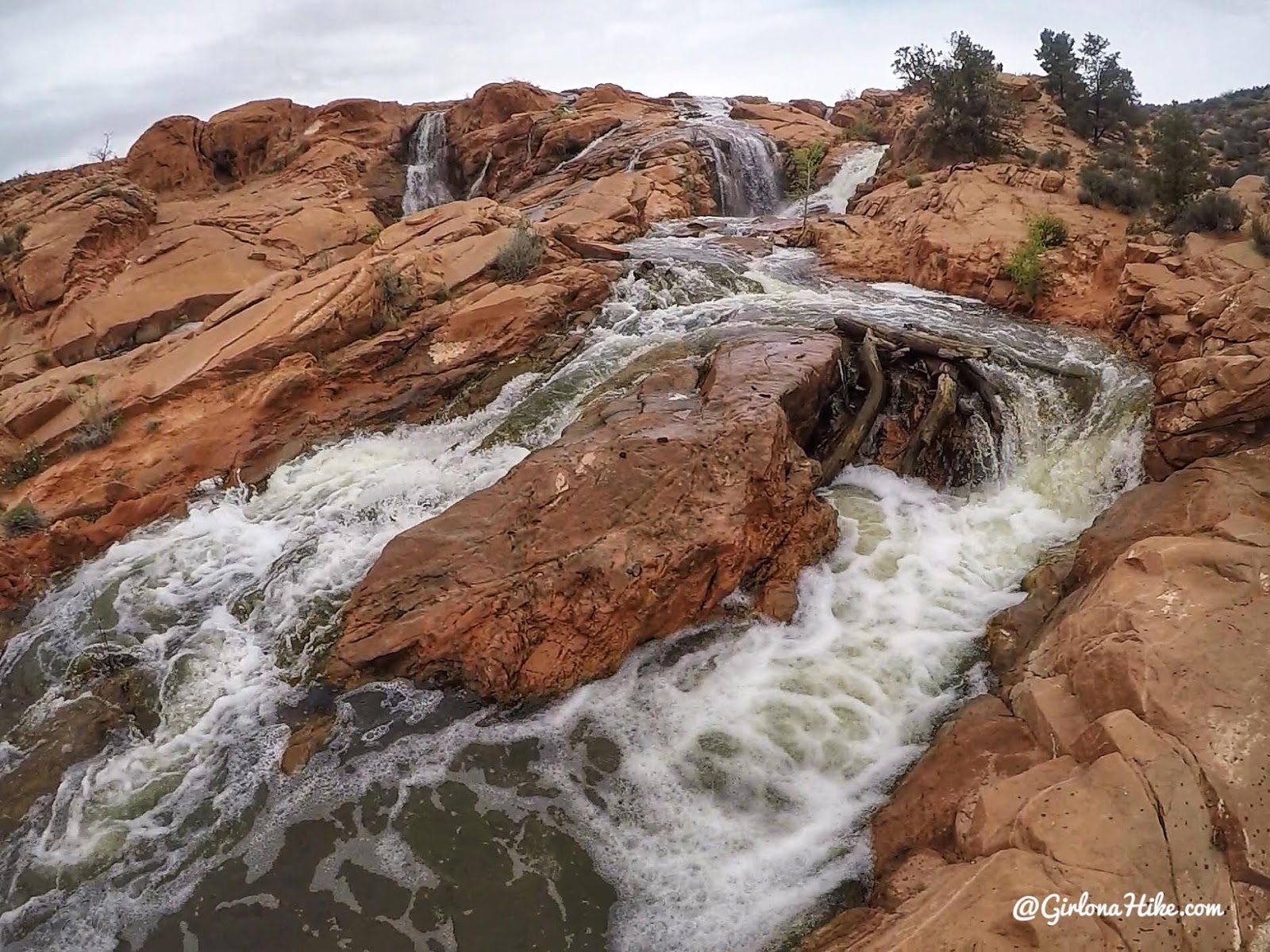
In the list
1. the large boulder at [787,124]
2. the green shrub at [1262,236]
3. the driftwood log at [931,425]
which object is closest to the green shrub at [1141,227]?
the green shrub at [1262,236]

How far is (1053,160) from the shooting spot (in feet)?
49.5

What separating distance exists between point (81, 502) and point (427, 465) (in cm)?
384

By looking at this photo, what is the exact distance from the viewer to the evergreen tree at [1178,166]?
1141 cm

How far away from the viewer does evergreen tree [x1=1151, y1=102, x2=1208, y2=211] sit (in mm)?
11406

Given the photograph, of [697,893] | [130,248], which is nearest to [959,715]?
[697,893]

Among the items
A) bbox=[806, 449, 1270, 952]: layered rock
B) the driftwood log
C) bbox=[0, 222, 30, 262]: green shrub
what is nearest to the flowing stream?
the driftwood log

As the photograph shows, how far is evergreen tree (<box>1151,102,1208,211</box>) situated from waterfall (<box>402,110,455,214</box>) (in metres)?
19.5

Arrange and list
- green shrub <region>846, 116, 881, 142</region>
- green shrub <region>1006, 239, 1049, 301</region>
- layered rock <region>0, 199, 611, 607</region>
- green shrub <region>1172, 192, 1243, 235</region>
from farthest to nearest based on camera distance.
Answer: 1. green shrub <region>846, 116, 881, 142</region>
2. green shrub <region>1006, 239, 1049, 301</region>
3. green shrub <region>1172, 192, 1243, 235</region>
4. layered rock <region>0, 199, 611, 607</region>

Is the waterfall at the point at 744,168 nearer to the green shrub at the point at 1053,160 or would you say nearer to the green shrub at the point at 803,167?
the green shrub at the point at 803,167

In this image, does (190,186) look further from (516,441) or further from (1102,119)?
(1102,119)

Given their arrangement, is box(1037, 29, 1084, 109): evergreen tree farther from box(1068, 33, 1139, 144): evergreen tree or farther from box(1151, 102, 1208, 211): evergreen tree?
box(1151, 102, 1208, 211): evergreen tree

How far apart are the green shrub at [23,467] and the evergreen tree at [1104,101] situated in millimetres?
21508

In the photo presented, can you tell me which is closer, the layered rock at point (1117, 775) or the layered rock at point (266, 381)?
the layered rock at point (1117, 775)

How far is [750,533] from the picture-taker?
6.37 meters
